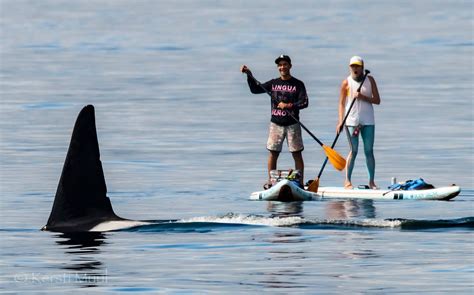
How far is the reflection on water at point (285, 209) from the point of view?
2438 cm

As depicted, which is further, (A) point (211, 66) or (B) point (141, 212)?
(A) point (211, 66)

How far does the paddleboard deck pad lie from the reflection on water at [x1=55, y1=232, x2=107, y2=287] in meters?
5.26

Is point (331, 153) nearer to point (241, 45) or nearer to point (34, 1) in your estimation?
point (241, 45)

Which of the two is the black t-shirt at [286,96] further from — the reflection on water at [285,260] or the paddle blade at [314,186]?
the reflection on water at [285,260]

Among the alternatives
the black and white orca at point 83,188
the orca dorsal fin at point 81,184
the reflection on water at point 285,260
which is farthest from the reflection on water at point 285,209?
the orca dorsal fin at point 81,184

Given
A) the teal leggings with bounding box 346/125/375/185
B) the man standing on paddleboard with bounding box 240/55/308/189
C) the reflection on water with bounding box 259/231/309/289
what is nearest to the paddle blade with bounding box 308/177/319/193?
the man standing on paddleboard with bounding box 240/55/308/189

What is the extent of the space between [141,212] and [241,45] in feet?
148

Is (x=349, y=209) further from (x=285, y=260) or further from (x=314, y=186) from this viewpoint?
(x=285, y=260)

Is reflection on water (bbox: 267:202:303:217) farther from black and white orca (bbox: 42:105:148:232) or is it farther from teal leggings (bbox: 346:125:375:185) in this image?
black and white orca (bbox: 42:105:148:232)

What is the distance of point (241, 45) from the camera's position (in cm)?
6944

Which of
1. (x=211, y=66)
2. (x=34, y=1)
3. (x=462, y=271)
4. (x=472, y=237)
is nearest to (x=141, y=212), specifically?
(x=472, y=237)

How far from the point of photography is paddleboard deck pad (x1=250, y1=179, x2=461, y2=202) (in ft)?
84.8

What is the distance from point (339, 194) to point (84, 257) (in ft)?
24.8

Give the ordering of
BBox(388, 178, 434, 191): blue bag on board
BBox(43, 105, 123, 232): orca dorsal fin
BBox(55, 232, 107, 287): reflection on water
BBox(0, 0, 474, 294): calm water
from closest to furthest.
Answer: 1. BBox(55, 232, 107, 287): reflection on water
2. BBox(0, 0, 474, 294): calm water
3. BBox(43, 105, 123, 232): orca dorsal fin
4. BBox(388, 178, 434, 191): blue bag on board
